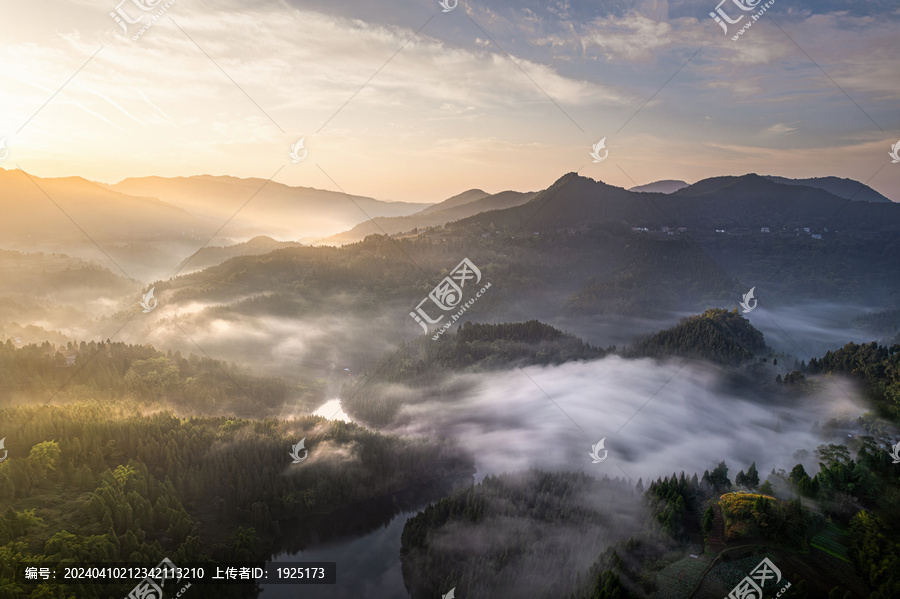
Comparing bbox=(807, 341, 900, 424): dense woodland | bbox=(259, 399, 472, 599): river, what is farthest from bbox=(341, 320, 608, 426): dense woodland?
bbox=(807, 341, 900, 424): dense woodland

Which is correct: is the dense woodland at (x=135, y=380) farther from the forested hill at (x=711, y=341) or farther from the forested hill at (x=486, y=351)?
the forested hill at (x=711, y=341)

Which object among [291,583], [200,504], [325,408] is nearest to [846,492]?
[291,583]

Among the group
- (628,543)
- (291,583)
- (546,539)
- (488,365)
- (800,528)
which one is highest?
(488,365)

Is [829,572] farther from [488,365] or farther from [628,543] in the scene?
[488,365]

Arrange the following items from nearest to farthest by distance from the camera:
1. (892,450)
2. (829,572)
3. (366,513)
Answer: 1. (829,572)
2. (892,450)
3. (366,513)

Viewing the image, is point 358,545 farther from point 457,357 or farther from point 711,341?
point 711,341
